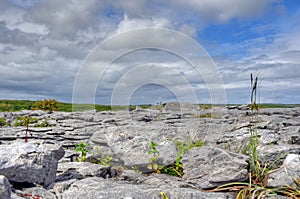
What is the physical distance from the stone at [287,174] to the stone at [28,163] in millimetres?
3285

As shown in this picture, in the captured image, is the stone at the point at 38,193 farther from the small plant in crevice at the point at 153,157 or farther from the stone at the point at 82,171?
the small plant in crevice at the point at 153,157

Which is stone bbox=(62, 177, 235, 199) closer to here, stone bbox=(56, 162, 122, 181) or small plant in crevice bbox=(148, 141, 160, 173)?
stone bbox=(56, 162, 122, 181)

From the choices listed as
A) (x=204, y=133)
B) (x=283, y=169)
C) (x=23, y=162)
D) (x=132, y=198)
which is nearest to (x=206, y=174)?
(x=283, y=169)

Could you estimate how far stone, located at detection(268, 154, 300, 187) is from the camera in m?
4.56

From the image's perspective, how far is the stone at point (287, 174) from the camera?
15.0 feet

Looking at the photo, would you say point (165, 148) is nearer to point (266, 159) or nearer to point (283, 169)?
point (266, 159)

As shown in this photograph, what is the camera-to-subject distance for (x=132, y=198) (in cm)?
390

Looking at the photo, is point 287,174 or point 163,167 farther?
point 163,167

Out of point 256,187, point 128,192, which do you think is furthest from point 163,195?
point 256,187

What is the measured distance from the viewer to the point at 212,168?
5066 mm

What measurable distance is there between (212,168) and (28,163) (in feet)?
9.09

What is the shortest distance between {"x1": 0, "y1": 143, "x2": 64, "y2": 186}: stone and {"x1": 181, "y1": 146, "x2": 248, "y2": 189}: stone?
2143mm

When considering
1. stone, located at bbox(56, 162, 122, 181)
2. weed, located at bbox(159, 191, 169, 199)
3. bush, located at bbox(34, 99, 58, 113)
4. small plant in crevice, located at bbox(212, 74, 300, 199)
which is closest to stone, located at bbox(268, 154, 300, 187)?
small plant in crevice, located at bbox(212, 74, 300, 199)

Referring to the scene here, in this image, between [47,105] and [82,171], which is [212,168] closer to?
[82,171]
